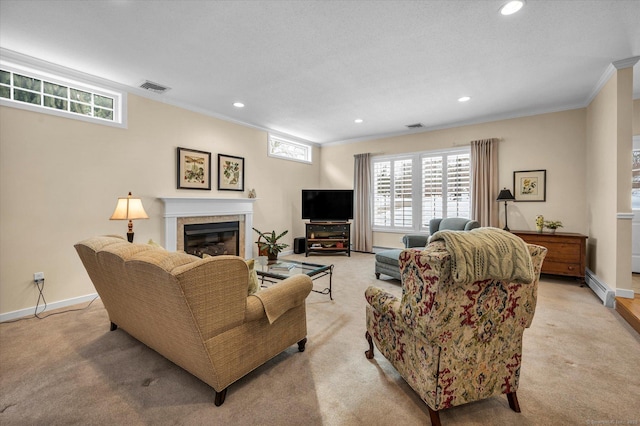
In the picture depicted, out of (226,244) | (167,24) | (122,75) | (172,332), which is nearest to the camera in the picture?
(172,332)

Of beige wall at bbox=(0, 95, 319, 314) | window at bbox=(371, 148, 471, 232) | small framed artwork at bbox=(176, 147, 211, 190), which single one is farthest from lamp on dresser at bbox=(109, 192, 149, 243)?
window at bbox=(371, 148, 471, 232)

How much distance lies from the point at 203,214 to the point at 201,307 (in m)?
3.47

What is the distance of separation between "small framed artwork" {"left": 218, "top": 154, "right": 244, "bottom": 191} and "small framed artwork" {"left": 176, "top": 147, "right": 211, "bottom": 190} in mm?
230

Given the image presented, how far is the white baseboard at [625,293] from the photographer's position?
3.17 m

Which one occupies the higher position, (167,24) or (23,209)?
(167,24)

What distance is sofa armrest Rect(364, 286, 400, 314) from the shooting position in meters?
1.71

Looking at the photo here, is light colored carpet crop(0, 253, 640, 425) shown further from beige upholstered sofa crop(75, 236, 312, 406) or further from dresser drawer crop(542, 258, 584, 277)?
dresser drawer crop(542, 258, 584, 277)

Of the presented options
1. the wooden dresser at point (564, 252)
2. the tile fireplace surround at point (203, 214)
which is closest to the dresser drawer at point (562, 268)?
the wooden dresser at point (564, 252)

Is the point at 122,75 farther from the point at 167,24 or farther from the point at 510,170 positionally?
the point at 510,170

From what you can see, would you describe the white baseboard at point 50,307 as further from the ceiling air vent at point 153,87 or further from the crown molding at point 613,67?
the crown molding at point 613,67

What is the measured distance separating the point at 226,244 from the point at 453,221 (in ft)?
13.1

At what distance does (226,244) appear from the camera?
17.0ft

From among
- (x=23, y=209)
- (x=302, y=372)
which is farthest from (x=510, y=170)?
(x=23, y=209)

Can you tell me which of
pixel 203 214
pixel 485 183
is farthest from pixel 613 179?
pixel 203 214
